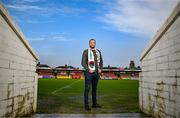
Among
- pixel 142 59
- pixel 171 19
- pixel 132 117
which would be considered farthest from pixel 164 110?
pixel 142 59

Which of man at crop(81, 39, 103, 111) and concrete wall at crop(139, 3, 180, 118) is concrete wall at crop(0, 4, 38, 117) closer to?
man at crop(81, 39, 103, 111)

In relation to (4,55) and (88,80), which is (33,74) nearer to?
(88,80)

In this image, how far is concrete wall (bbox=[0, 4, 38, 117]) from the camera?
18.4ft

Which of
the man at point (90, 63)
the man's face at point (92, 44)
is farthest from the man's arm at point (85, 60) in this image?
the man's face at point (92, 44)

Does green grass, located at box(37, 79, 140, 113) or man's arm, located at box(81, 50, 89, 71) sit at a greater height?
man's arm, located at box(81, 50, 89, 71)

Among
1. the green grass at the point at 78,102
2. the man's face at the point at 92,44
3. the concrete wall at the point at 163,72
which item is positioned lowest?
the green grass at the point at 78,102

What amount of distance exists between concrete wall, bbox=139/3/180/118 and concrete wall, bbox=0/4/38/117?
2.90 metres

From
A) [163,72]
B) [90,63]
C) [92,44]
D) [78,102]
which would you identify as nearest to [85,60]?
[90,63]

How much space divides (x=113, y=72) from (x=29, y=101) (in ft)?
255

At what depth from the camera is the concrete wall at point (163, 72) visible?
572cm

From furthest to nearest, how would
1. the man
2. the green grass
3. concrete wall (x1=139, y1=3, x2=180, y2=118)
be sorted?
the man, the green grass, concrete wall (x1=139, y1=3, x2=180, y2=118)

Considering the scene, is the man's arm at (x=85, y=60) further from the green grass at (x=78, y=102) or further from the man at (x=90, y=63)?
the green grass at (x=78, y=102)

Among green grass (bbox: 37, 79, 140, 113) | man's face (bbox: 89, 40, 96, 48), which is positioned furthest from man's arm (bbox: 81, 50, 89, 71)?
green grass (bbox: 37, 79, 140, 113)

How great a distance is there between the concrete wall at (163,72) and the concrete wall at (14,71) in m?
2.90
